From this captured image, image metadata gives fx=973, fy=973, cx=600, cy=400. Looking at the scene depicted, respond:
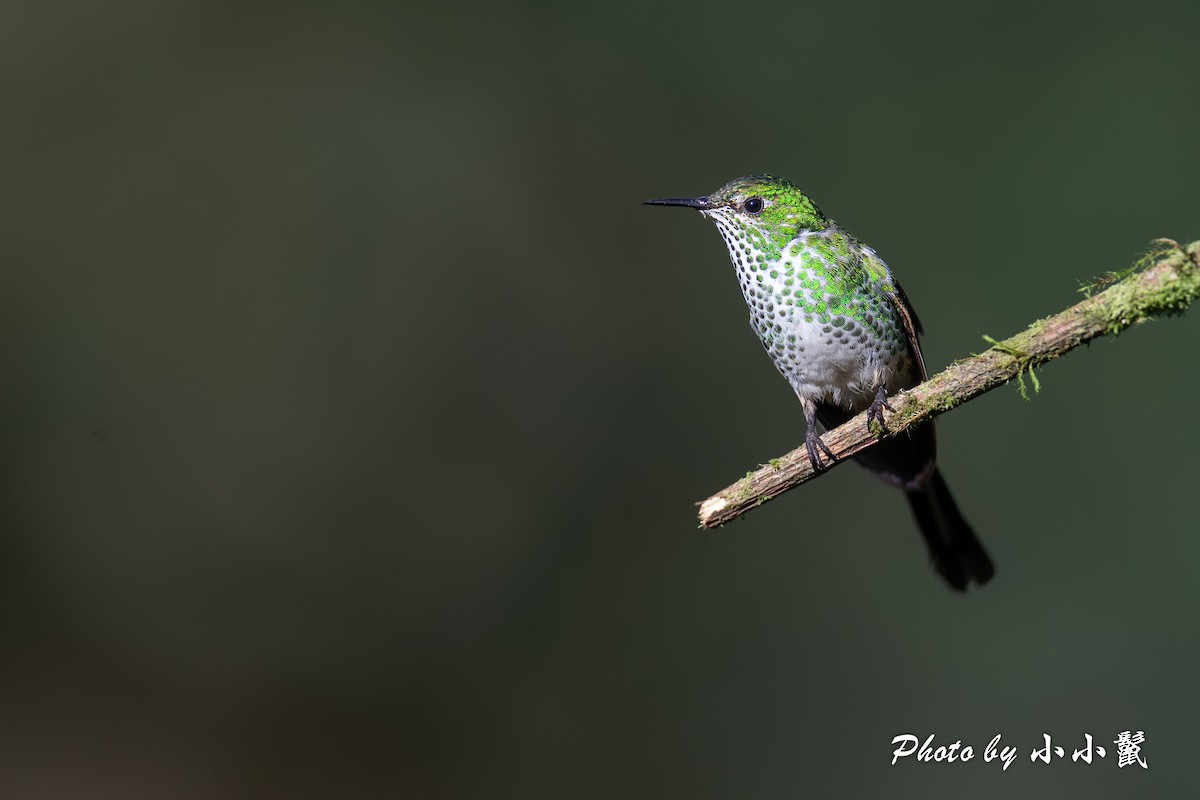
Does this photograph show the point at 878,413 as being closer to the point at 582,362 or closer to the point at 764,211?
the point at 764,211

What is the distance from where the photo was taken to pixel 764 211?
291 centimetres

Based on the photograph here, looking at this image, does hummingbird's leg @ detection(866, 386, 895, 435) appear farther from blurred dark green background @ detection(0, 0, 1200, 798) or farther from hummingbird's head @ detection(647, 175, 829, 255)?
blurred dark green background @ detection(0, 0, 1200, 798)

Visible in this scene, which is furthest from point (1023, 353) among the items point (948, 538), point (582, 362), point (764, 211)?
point (582, 362)

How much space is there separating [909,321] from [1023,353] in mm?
800

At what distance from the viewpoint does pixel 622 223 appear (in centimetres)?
656

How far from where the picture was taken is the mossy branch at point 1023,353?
2201mm

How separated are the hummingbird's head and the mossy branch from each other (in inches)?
24.5

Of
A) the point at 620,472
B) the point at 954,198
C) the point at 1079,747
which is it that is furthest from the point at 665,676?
the point at 954,198

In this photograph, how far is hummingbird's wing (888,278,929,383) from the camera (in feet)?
10.0

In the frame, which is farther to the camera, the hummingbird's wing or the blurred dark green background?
the blurred dark green background

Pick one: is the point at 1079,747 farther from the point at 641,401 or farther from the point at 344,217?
the point at 344,217

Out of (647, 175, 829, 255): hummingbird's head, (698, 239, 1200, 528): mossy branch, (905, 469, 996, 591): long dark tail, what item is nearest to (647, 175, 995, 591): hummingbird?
(647, 175, 829, 255): hummingbird's head

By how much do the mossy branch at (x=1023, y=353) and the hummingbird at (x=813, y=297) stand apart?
139 millimetres

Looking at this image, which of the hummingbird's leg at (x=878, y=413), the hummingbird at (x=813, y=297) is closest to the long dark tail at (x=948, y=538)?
the hummingbird at (x=813, y=297)
